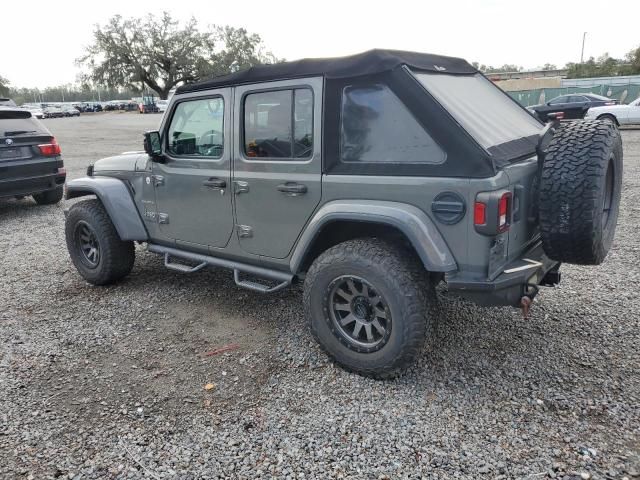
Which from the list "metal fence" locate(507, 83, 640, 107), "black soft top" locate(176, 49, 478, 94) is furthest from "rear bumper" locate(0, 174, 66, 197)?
"metal fence" locate(507, 83, 640, 107)

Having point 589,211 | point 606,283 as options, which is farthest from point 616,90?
point 589,211

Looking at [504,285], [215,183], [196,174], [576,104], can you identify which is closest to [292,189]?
[215,183]

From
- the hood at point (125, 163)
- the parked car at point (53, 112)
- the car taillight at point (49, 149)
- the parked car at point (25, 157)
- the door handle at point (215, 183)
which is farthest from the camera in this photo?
the parked car at point (53, 112)

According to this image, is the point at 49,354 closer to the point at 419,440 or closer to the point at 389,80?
the point at 419,440

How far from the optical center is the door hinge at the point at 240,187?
3625 mm

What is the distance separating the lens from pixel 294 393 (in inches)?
121

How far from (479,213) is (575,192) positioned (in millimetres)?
526

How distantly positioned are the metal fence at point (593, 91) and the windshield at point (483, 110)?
26489mm

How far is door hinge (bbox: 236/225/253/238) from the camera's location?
3.70 m

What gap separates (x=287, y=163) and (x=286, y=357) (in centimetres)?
134

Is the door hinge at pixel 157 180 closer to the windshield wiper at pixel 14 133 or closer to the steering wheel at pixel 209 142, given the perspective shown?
the steering wheel at pixel 209 142

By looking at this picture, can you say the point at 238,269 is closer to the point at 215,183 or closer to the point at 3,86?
the point at 215,183

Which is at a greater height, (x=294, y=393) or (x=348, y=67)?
(x=348, y=67)

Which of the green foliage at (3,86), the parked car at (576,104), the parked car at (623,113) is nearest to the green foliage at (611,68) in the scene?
the parked car at (576,104)
